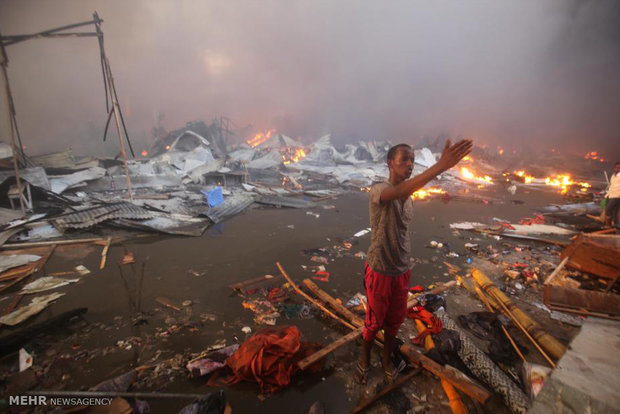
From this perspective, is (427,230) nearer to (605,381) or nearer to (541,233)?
(541,233)

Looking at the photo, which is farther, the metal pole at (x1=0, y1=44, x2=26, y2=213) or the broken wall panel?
the metal pole at (x1=0, y1=44, x2=26, y2=213)

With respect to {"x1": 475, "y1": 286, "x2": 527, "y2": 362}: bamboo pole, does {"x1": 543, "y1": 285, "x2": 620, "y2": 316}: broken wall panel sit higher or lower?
higher

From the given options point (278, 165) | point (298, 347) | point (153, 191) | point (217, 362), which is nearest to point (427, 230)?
point (298, 347)

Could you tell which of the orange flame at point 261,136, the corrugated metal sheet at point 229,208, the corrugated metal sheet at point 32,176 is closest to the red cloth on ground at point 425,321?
the corrugated metal sheet at point 229,208

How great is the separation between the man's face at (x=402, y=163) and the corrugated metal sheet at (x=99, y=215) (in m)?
7.33

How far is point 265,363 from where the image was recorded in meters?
2.44

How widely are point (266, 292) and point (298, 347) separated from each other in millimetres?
1650

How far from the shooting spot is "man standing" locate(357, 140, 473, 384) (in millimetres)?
1943

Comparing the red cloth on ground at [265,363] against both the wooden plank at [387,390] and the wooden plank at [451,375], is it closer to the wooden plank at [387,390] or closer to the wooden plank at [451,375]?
the wooden plank at [387,390]

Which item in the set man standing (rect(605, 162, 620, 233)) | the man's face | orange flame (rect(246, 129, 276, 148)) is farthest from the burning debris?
orange flame (rect(246, 129, 276, 148))

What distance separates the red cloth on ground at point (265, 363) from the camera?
7.86 ft

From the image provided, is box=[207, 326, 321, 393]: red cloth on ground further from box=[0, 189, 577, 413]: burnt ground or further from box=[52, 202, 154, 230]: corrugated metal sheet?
box=[52, 202, 154, 230]: corrugated metal sheet

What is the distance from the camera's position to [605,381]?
1.40 metres

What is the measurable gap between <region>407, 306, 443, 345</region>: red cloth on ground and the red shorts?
2.48 ft
